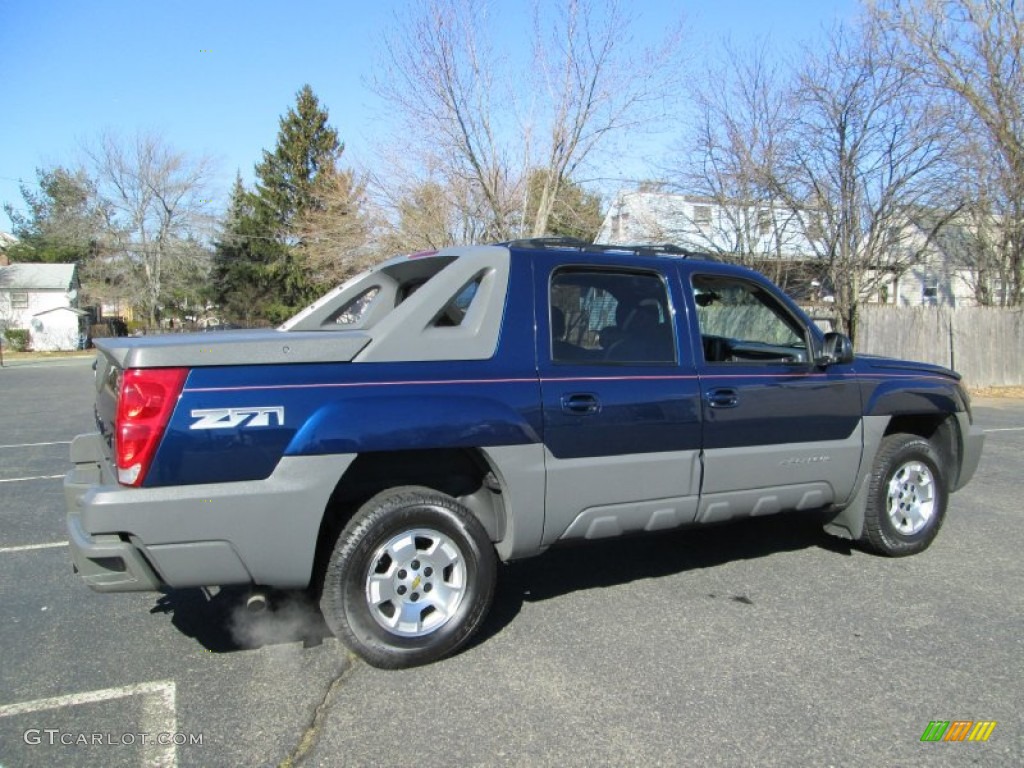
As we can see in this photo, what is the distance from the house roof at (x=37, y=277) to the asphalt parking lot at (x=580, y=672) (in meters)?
51.6

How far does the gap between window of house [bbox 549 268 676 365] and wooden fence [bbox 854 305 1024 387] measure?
1480 centimetres

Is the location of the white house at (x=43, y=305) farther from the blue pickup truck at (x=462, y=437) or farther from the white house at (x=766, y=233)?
the blue pickup truck at (x=462, y=437)

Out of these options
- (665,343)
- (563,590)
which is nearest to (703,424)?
(665,343)

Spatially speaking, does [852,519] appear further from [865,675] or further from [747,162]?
[747,162]

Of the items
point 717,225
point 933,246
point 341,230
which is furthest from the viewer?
point 341,230

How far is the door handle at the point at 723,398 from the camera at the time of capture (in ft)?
13.3

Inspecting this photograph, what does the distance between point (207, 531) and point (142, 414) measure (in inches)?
21.0

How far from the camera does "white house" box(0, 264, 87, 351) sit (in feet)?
151

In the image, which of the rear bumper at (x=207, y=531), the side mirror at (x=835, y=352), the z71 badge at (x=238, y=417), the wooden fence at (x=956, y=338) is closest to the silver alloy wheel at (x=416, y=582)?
the rear bumper at (x=207, y=531)

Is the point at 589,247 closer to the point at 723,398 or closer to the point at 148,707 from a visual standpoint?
the point at 723,398

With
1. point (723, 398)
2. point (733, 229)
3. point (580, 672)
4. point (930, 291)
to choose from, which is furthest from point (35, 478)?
point (930, 291)

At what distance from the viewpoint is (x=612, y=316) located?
4109 mm

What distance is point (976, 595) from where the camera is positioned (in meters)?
4.27

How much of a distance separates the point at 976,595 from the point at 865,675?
4.66ft
